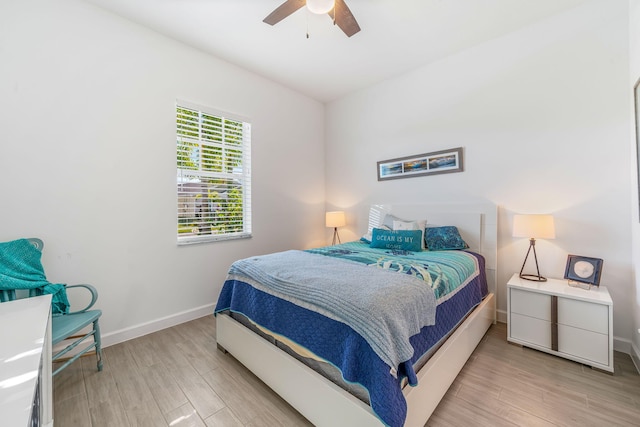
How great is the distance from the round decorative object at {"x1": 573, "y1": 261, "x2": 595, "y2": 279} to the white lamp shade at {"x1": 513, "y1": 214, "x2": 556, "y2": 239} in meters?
0.29

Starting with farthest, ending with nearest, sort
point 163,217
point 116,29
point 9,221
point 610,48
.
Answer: point 163,217
point 116,29
point 610,48
point 9,221

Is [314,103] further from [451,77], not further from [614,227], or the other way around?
[614,227]

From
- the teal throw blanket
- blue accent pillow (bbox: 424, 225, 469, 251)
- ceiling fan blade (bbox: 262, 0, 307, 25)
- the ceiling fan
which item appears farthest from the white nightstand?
the teal throw blanket

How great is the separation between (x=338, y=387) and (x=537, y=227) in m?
2.09

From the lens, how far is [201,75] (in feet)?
9.32

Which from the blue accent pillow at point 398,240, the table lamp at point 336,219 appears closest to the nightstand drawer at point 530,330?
the blue accent pillow at point 398,240

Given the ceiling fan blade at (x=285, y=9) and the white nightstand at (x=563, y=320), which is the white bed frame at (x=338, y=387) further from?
the ceiling fan blade at (x=285, y=9)

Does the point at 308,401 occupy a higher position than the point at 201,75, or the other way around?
the point at 201,75

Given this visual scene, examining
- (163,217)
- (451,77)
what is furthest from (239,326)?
(451,77)

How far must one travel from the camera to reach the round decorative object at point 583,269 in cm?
208

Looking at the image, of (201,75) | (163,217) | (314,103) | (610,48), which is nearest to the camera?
(610,48)

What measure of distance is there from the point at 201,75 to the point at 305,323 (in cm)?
283

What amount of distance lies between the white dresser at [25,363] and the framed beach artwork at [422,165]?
3.39m

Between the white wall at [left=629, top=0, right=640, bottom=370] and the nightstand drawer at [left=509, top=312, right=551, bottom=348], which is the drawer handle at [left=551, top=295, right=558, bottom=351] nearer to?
the nightstand drawer at [left=509, top=312, right=551, bottom=348]
